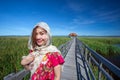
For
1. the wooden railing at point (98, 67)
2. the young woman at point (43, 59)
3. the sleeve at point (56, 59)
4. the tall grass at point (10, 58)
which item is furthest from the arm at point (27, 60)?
the tall grass at point (10, 58)

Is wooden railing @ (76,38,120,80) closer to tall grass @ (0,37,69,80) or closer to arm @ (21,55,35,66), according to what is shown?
arm @ (21,55,35,66)

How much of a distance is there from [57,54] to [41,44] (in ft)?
0.74

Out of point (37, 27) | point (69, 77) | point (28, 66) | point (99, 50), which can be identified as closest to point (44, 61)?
point (28, 66)

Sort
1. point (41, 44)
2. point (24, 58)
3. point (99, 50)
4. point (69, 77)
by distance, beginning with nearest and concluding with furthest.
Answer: point (24, 58), point (41, 44), point (69, 77), point (99, 50)

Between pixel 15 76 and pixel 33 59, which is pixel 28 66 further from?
pixel 15 76

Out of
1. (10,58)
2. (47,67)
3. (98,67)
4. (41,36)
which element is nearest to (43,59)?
(47,67)

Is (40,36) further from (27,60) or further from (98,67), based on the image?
(98,67)

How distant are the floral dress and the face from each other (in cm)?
18

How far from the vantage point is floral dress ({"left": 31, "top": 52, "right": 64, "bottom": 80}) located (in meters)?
1.74

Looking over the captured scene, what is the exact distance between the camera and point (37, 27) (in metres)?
1.87

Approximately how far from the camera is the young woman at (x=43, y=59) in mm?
1745

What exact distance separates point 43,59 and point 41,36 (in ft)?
0.87

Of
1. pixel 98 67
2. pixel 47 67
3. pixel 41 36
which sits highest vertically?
pixel 41 36

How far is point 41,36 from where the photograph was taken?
1.84 m
